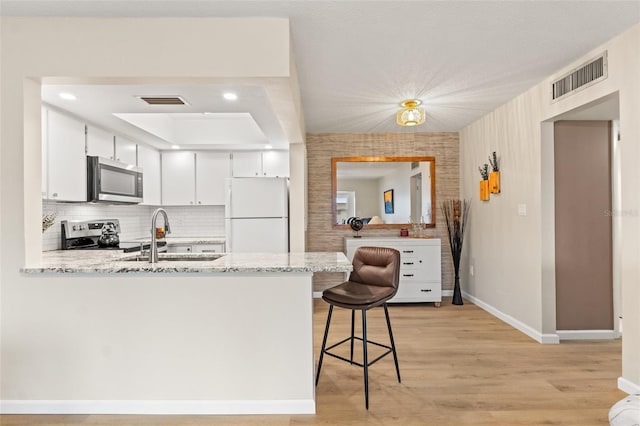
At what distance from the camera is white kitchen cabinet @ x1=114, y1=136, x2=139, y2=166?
166 inches

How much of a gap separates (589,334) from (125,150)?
5.04m

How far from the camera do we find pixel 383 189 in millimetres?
5227

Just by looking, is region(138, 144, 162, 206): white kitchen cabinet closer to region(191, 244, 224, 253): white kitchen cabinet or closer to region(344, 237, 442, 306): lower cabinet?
region(191, 244, 224, 253): white kitchen cabinet

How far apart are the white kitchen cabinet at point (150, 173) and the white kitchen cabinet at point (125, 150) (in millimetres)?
108

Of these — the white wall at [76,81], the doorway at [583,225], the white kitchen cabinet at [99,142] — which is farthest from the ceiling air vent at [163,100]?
the doorway at [583,225]

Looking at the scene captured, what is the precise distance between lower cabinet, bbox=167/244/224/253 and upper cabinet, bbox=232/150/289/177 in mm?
1022

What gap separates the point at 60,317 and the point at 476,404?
247 centimetres

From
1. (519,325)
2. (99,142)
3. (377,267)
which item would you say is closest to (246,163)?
(99,142)

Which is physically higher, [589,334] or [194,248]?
[194,248]

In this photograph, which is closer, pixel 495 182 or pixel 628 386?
pixel 628 386

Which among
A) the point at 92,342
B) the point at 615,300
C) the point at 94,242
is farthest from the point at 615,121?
the point at 94,242

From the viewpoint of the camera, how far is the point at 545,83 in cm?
324

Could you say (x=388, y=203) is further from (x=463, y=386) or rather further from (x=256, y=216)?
(x=463, y=386)

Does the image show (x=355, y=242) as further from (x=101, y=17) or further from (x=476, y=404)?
(x=101, y=17)
